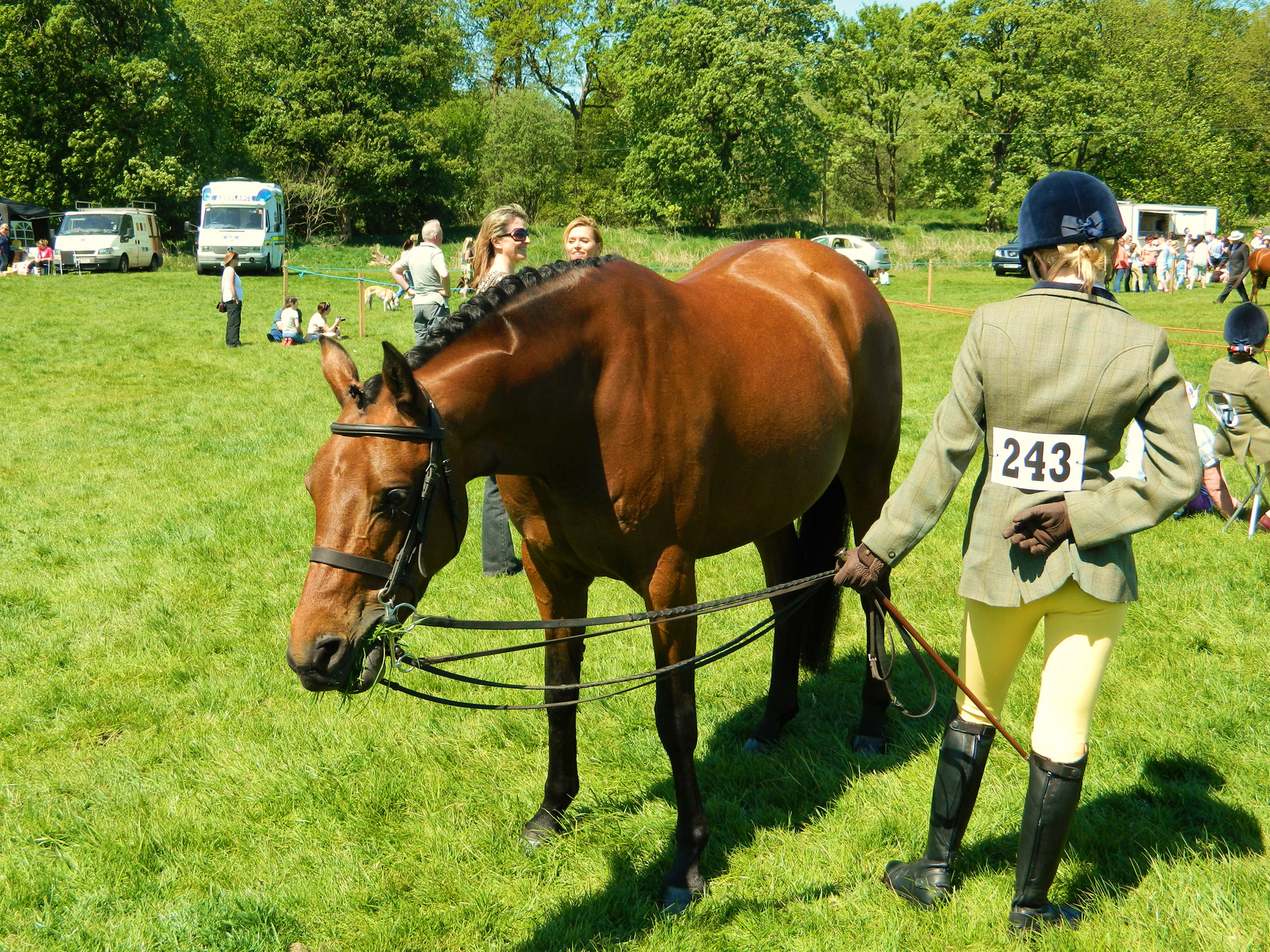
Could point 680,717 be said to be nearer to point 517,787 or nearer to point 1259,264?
point 517,787

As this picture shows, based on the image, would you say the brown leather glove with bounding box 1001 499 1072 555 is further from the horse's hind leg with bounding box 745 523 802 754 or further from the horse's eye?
the horse's hind leg with bounding box 745 523 802 754

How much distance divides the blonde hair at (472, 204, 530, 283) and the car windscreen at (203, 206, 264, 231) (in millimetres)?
30251

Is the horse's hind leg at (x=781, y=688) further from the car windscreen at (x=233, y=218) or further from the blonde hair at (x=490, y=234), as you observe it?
the car windscreen at (x=233, y=218)

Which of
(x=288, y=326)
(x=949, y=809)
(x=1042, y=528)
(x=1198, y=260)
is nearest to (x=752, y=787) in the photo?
(x=949, y=809)

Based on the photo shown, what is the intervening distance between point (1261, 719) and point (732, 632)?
256cm

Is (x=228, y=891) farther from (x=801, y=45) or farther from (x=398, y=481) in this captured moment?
(x=801, y=45)

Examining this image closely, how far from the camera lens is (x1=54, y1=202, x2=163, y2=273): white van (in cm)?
3136

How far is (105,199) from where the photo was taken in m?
41.5

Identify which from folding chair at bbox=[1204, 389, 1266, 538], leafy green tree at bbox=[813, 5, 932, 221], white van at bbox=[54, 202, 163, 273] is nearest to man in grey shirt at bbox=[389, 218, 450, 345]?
folding chair at bbox=[1204, 389, 1266, 538]

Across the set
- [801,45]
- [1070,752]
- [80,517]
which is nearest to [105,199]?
[801,45]

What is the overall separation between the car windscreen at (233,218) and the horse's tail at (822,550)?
1267 inches

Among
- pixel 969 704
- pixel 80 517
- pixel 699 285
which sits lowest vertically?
pixel 80 517

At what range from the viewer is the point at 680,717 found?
3.49 m

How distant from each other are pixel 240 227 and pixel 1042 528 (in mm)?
34486
